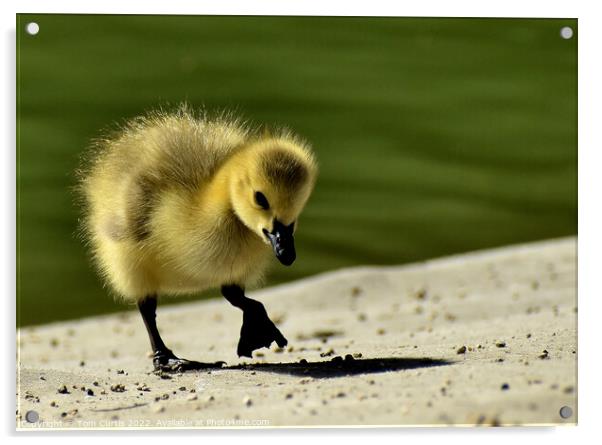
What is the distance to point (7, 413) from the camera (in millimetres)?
3293

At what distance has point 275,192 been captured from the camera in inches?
118

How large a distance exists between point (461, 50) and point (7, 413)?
1750 millimetres

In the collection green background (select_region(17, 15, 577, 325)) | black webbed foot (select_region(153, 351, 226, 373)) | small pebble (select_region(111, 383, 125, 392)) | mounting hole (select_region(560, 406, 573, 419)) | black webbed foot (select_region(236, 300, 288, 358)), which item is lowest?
mounting hole (select_region(560, 406, 573, 419))

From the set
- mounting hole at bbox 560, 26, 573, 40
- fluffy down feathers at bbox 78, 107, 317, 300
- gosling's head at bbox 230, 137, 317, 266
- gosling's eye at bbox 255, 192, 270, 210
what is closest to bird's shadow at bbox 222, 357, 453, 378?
fluffy down feathers at bbox 78, 107, 317, 300

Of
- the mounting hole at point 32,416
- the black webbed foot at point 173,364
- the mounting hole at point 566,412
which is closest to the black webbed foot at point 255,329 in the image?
the black webbed foot at point 173,364

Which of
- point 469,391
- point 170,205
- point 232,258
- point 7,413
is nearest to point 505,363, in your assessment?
point 469,391

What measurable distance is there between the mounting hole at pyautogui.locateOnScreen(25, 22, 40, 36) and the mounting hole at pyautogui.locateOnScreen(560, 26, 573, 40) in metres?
1.58

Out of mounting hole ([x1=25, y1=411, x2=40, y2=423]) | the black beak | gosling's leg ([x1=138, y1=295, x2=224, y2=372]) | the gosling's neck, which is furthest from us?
gosling's leg ([x1=138, y1=295, x2=224, y2=372])

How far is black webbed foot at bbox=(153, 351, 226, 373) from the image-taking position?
339 centimetres

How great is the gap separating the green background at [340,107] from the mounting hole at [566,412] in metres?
0.72

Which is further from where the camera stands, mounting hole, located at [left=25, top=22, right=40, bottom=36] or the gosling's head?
mounting hole, located at [left=25, top=22, right=40, bottom=36]

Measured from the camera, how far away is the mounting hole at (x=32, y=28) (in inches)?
135

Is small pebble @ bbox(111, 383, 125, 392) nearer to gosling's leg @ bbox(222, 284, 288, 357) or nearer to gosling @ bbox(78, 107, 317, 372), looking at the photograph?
gosling @ bbox(78, 107, 317, 372)

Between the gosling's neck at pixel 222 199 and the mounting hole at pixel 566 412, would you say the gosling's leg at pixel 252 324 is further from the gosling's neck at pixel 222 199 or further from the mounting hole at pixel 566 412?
the mounting hole at pixel 566 412
